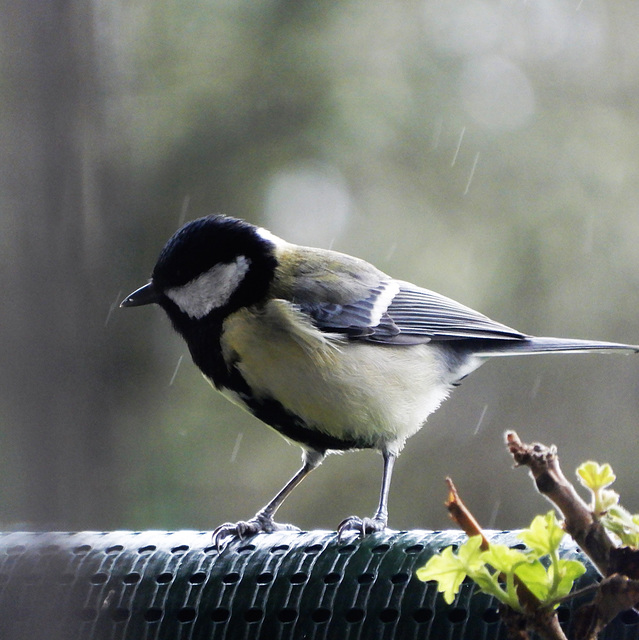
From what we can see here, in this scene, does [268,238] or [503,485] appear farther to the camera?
[503,485]

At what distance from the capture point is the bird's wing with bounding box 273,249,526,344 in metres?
1.56

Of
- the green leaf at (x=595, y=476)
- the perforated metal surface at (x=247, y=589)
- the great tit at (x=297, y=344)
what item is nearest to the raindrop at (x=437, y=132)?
the great tit at (x=297, y=344)

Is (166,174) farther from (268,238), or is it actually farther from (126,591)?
(126,591)

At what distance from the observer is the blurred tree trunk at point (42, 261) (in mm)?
873

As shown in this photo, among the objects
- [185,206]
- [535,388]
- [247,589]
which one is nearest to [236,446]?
[185,206]

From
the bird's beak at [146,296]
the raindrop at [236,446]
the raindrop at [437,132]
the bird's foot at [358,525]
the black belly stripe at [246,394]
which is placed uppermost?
the raindrop at [437,132]

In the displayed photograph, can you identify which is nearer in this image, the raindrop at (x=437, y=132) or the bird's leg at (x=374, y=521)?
the bird's leg at (x=374, y=521)

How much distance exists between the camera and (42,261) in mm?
965

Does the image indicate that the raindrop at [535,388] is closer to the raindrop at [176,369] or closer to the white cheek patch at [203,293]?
the raindrop at [176,369]

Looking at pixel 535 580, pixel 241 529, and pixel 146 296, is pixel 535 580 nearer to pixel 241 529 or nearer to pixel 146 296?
pixel 241 529

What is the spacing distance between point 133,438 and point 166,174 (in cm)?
84

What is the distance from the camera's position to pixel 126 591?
1.00m

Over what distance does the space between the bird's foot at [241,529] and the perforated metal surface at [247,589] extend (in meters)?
0.08

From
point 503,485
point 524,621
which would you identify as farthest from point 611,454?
point 524,621
